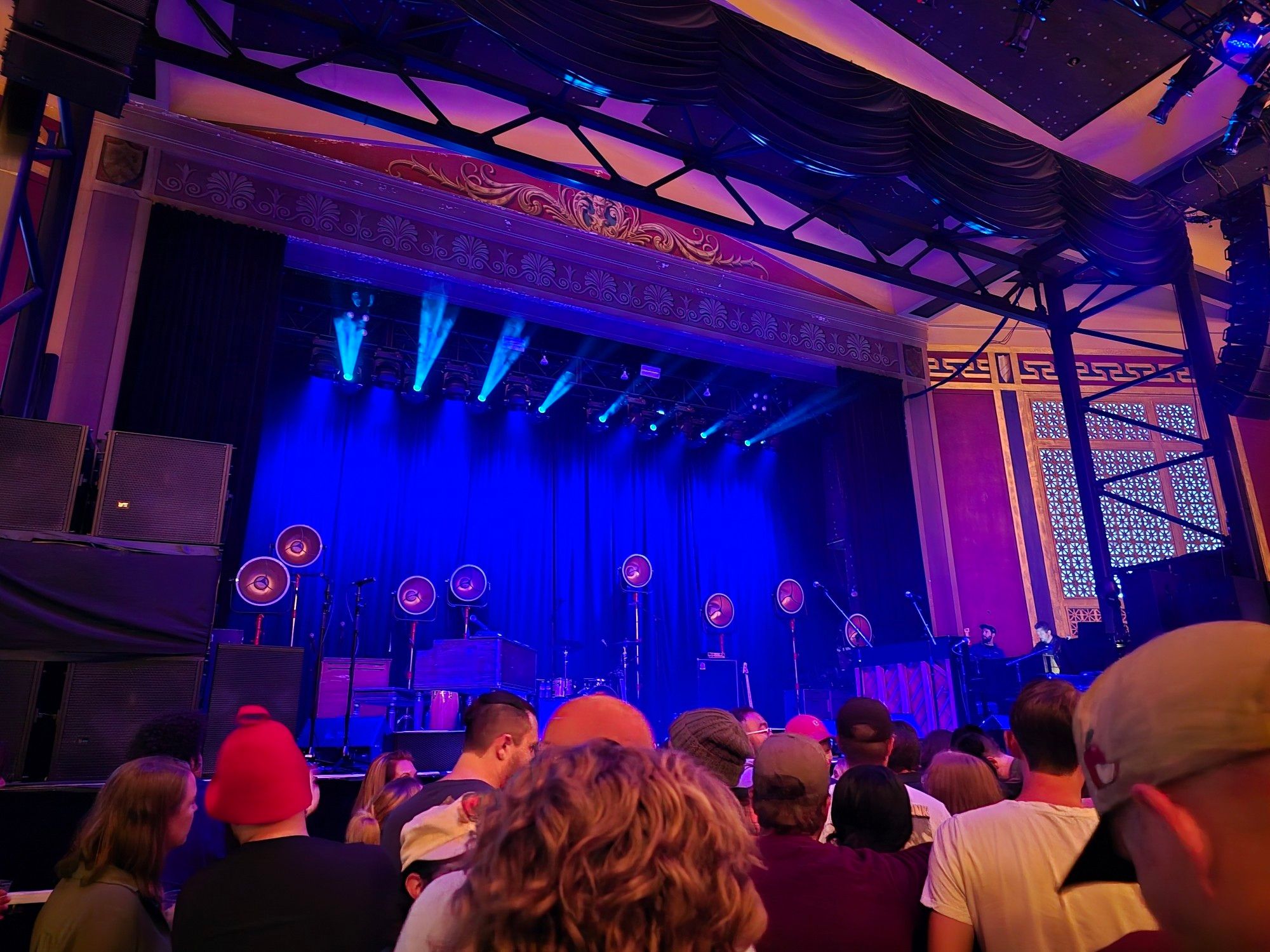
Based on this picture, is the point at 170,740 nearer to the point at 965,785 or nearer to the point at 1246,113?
the point at 965,785

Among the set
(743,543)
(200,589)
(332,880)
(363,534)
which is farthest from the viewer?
(743,543)

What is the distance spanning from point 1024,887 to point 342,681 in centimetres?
706

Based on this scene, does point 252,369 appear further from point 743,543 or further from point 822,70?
point 743,543

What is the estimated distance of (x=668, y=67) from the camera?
17.3ft

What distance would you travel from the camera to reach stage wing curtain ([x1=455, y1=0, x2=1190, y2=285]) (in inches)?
197

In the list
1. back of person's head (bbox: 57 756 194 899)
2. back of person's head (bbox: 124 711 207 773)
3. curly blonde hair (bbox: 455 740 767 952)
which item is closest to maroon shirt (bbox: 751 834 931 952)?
curly blonde hair (bbox: 455 740 767 952)

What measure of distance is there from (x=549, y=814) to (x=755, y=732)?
3.37 meters

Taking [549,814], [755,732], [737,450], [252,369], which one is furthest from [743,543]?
[549,814]

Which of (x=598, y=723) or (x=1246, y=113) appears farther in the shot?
(x=1246, y=113)

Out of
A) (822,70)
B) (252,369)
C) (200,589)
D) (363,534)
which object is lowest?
(200,589)

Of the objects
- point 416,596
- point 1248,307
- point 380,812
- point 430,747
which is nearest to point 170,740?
point 380,812

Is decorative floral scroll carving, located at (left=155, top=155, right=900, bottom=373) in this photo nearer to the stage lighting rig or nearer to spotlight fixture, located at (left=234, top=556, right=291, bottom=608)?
spotlight fixture, located at (left=234, top=556, right=291, bottom=608)

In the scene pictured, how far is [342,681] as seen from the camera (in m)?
7.64

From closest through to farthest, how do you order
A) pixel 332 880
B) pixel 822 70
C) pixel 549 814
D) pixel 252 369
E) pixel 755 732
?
pixel 549 814 → pixel 332 880 → pixel 755 732 → pixel 822 70 → pixel 252 369
